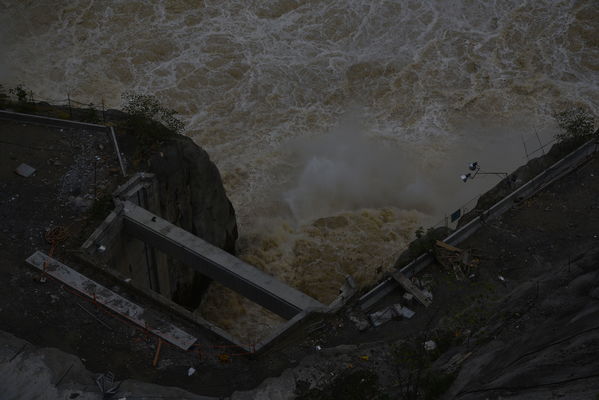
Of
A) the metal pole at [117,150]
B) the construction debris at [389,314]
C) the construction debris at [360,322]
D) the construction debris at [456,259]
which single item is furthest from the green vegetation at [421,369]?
the metal pole at [117,150]

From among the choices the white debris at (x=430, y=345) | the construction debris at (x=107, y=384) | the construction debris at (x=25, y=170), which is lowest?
the construction debris at (x=25, y=170)

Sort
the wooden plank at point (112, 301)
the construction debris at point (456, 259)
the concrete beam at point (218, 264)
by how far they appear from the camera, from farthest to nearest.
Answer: the construction debris at point (456, 259)
the concrete beam at point (218, 264)
the wooden plank at point (112, 301)

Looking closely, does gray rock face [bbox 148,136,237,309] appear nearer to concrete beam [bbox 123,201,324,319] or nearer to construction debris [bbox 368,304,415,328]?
concrete beam [bbox 123,201,324,319]

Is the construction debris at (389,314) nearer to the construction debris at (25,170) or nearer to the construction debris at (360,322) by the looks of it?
the construction debris at (360,322)

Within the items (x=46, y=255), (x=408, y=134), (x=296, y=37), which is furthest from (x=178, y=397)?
(x=296, y=37)

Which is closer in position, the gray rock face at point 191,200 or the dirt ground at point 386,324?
the dirt ground at point 386,324

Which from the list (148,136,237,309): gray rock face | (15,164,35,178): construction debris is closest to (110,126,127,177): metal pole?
(148,136,237,309): gray rock face

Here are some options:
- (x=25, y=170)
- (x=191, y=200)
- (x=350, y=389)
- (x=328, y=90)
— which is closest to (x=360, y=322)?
(x=350, y=389)
